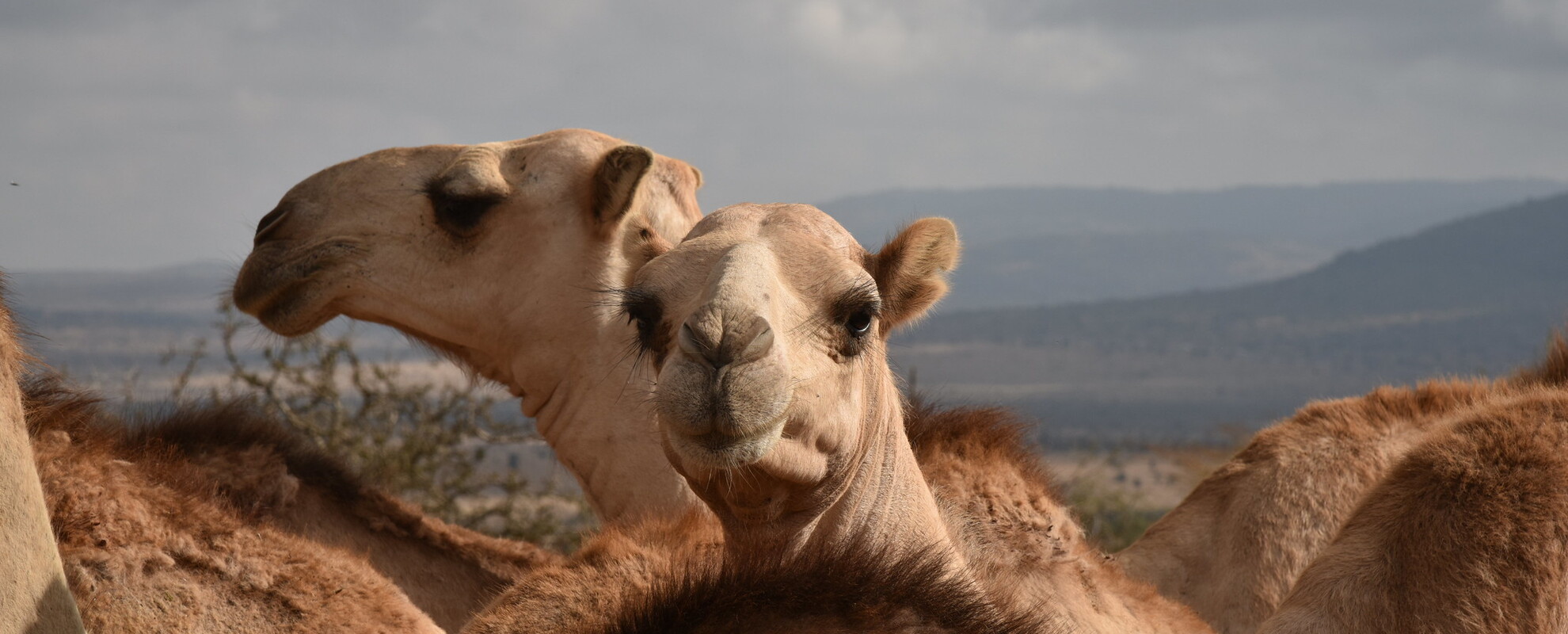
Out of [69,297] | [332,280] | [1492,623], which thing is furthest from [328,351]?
[69,297]

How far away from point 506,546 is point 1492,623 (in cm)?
343

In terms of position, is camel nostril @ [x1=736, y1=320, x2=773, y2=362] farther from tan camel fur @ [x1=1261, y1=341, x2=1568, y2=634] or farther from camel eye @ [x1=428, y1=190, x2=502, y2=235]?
camel eye @ [x1=428, y1=190, x2=502, y2=235]

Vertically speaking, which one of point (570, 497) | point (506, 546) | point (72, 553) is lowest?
point (570, 497)

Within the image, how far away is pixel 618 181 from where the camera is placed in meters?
5.29

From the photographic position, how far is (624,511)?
513 cm

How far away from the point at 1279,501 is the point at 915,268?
2.24m

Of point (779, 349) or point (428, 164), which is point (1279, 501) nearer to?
point (779, 349)

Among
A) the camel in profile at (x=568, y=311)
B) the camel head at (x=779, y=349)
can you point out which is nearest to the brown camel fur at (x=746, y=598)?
the camel head at (x=779, y=349)

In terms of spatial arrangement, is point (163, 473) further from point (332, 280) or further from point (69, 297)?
point (69, 297)

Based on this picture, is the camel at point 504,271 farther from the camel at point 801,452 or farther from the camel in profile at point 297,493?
the camel at point 801,452

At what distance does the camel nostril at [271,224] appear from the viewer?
559 cm

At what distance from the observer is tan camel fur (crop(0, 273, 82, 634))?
2.61 m

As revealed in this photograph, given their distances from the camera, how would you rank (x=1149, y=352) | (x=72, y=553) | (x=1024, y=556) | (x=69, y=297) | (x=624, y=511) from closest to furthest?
(x=72, y=553)
(x=1024, y=556)
(x=624, y=511)
(x=69, y=297)
(x=1149, y=352)

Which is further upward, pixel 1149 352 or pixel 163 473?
pixel 163 473
